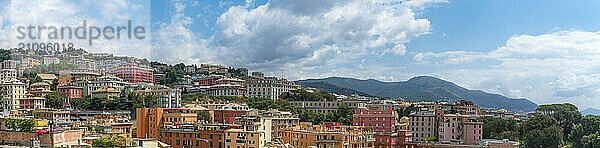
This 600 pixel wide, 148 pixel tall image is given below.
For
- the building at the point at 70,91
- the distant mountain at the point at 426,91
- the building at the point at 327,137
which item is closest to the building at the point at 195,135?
the building at the point at 327,137

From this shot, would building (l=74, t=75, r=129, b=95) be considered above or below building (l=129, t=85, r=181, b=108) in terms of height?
above

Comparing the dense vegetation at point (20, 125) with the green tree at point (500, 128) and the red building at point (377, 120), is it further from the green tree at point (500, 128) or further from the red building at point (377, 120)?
the green tree at point (500, 128)

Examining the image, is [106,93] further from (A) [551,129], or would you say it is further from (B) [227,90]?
(A) [551,129]

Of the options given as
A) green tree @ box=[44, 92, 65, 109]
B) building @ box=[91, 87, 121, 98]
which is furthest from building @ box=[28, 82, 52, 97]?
building @ box=[91, 87, 121, 98]

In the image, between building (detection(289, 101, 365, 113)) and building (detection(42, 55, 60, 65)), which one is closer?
building (detection(289, 101, 365, 113))

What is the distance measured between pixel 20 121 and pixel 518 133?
972 centimetres

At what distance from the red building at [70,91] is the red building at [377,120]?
26.4 ft

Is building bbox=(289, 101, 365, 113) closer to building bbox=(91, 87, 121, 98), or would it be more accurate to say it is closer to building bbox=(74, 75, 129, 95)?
building bbox=(91, 87, 121, 98)

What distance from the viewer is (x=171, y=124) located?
1256 centimetres

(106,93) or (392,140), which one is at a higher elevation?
(106,93)

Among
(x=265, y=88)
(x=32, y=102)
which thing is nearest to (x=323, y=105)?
(x=265, y=88)

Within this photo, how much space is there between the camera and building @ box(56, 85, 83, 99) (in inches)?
755

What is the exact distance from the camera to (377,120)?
1518cm

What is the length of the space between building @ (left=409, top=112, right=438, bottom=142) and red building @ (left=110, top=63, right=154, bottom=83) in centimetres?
1133
